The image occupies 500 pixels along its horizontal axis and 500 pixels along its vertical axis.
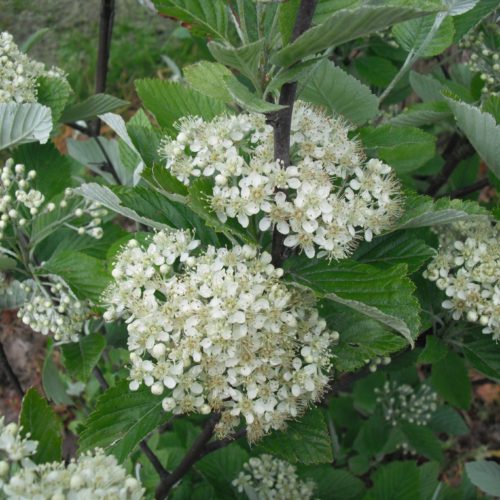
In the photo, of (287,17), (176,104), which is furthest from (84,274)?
(287,17)

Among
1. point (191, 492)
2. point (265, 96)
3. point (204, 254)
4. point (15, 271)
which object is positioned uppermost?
point (265, 96)

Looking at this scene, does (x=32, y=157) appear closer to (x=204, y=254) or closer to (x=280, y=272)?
(x=204, y=254)

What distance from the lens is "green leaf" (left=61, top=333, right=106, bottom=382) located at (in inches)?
87.0

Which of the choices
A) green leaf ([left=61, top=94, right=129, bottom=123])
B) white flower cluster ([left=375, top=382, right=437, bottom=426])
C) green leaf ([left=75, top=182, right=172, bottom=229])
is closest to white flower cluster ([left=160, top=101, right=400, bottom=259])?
green leaf ([left=75, top=182, right=172, bottom=229])

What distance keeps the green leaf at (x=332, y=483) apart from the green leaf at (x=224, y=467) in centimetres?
31

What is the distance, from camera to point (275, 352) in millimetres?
1631

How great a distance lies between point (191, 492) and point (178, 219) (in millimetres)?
1595

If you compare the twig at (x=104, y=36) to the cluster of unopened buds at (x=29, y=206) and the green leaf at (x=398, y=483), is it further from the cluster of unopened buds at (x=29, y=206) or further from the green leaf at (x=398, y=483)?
the green leaf at (x=398, y=483)

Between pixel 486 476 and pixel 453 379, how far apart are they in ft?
1.40

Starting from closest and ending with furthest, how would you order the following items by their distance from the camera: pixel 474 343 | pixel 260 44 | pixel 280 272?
pixel 260 44 → pixel 280 272 → pixel 474 343

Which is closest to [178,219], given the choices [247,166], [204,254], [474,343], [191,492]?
[204,254]

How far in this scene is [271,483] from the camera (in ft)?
8.77

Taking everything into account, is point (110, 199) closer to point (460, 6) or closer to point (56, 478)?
point (56, 478)

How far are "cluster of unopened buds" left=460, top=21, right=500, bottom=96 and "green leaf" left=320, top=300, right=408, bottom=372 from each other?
1.26 metres
